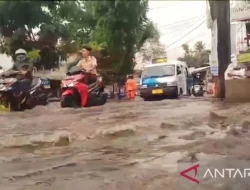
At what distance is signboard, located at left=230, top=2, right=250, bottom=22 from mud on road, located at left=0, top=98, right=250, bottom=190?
0.53m

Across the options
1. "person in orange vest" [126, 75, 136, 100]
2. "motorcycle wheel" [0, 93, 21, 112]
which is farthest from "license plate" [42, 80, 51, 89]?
"person in orange vest" [126, 75, 136, 100]

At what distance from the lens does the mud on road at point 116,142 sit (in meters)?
1.78

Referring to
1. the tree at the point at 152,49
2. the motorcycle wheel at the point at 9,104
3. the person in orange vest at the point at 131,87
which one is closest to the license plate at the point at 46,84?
the motorcycle wheel at the point at 9,104

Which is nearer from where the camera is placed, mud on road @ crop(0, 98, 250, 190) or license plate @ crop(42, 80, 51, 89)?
mud on road @ crop(0, 98, 250, 190)

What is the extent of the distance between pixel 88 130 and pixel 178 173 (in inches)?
31.9

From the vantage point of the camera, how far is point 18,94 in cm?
238

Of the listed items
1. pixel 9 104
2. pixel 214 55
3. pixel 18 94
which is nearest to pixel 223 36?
pixel 214 55

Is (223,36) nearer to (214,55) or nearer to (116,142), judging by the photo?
(214,55)

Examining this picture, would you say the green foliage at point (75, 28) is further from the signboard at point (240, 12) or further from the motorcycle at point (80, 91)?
the signboard at point (240, 12)

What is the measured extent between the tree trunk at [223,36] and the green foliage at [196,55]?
66mm

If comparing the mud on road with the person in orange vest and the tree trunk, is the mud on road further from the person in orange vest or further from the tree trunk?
the tree trunk

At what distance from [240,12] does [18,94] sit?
1.16m

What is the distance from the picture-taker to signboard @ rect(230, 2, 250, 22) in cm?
199

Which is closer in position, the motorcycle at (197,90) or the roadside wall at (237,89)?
the roadside wall at (237,89)
